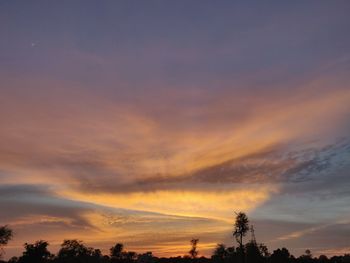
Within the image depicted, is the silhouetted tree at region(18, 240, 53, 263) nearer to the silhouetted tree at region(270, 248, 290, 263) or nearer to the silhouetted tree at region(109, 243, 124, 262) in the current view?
the silhouetted tree at region(109, 243, 124, 262)

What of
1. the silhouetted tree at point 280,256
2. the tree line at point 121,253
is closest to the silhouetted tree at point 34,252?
the tree line at point 121,253

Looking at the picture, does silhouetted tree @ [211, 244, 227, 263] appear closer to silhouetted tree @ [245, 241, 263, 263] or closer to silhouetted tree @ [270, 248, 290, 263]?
silhouetted tree @ [270, 248, 290, 263]

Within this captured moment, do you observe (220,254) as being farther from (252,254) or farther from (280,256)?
(252,254)

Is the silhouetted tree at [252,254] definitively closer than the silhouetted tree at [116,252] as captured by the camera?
Yes

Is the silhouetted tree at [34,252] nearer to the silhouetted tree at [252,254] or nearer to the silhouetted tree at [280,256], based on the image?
the silhouetted tree at [252,254]

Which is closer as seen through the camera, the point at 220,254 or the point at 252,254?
the point at 252,254

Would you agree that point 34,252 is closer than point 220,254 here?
Yes

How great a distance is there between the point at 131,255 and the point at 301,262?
7194cm

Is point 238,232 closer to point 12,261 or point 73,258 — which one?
point 12,261

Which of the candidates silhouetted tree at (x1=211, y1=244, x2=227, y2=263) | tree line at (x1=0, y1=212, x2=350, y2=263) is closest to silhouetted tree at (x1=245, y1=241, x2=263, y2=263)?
tree line at (x1=0, y1=212, x2=350, y2=263)

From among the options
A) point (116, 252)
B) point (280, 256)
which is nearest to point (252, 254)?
point (280, 256)

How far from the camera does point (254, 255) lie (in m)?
115

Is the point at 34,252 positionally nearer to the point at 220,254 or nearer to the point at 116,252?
the point at 116,252

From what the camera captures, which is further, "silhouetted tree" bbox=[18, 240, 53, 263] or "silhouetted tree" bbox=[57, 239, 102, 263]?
"silhouetted tree" bbox=[57, 239, 102, 263]
